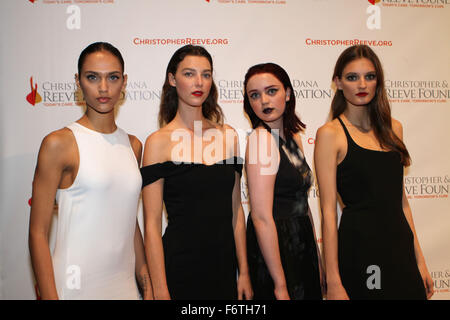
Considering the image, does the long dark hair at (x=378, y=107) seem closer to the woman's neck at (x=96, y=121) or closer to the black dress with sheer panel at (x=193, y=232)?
the black dress with sheer panel at (x=193, y=232)

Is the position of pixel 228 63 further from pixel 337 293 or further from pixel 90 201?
pixel 337 293

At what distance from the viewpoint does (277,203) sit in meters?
2.21

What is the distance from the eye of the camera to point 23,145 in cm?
303

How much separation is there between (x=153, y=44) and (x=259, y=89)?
1309 mm

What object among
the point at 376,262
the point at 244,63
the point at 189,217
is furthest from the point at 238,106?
the point at 376,262

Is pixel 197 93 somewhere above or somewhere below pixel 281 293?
above

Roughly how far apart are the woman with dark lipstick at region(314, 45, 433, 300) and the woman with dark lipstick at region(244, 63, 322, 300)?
0.12 m

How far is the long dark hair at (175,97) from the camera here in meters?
2.22

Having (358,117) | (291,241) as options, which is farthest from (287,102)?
(291,241)

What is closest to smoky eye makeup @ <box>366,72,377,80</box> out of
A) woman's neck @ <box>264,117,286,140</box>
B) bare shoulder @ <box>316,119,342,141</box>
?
bare shoulder @ <box>316,119,342,141</box>

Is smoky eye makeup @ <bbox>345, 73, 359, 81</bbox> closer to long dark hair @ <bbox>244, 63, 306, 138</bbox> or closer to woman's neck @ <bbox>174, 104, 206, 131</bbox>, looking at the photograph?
long dark hair @ <bbox>244, 63, 306, 138</bbox>

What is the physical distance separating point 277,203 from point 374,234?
1.99ft

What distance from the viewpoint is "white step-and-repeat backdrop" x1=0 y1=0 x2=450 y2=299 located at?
3.03m

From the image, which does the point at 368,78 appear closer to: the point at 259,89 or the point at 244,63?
the point at 259,89
